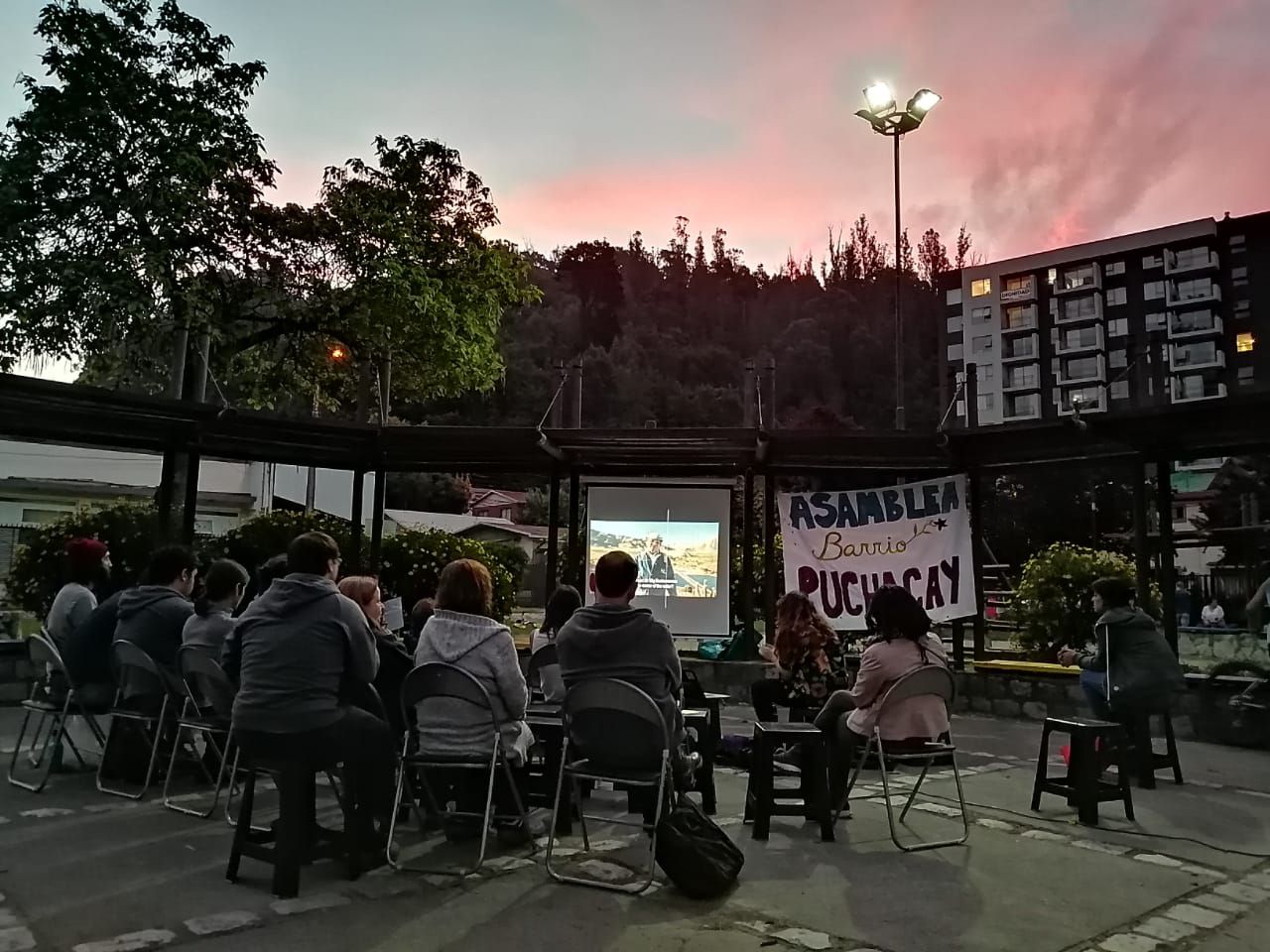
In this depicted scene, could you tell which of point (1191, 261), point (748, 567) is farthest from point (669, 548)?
point (1191, 261)

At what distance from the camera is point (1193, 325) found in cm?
5619

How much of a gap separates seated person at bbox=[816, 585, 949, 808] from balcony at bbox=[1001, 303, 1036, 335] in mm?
65970

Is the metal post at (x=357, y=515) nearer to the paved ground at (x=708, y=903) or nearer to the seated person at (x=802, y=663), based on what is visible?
→ the paved ground at (x=708, y=903)

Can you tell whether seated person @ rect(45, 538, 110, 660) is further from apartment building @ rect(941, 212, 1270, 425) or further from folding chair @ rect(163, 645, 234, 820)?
apartment building @ rect(941, 212, 1270, 425)

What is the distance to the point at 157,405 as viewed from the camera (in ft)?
27.5

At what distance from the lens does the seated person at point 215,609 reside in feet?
16.3

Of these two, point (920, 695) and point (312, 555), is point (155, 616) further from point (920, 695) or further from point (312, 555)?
point (920, 695)

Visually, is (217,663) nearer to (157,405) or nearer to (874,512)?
(157,405)

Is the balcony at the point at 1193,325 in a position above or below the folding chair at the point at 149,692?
above

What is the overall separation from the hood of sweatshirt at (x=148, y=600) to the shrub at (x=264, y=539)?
5360mm

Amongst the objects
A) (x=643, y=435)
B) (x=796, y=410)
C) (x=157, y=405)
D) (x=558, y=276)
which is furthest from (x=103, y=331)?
(x=558, y=276)

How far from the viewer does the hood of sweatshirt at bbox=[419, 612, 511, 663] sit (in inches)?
159

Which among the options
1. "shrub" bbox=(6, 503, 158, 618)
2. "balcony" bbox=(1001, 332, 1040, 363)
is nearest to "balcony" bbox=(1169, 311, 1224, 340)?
"balcony" bbox=(1001, 332, 1040, 363)

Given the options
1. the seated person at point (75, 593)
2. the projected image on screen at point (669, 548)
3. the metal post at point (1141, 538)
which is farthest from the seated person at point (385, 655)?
the metal post at point (1141, 538)
